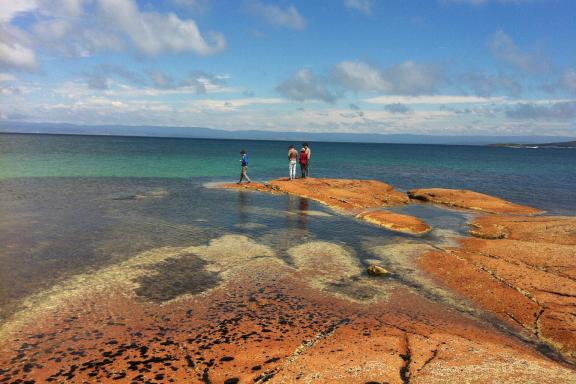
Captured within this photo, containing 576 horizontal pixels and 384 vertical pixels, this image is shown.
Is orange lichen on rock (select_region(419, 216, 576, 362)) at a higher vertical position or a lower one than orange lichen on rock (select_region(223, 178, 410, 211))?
lower

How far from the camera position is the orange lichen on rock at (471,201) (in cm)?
3234

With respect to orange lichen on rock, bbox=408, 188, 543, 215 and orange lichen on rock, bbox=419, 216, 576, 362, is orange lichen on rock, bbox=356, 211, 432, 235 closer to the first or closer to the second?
orange lichen on rock, bbox=419, 216, 576, 362

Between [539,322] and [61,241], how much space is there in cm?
1993

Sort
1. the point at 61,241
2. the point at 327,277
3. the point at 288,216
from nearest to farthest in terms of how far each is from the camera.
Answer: the point at 327,277, the point at 61,241, the point at 288,216

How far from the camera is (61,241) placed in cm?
1880

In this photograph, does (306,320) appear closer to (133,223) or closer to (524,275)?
(524,275)

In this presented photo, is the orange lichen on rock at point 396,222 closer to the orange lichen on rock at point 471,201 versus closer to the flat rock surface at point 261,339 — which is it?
the flat rock surface at point 261,339

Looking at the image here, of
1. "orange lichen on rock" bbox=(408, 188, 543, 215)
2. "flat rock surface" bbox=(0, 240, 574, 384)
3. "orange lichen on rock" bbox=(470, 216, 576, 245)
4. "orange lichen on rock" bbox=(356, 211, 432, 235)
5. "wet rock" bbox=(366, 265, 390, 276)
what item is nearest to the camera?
"flat rock surface" bbox=(0, 240, 574, 384)

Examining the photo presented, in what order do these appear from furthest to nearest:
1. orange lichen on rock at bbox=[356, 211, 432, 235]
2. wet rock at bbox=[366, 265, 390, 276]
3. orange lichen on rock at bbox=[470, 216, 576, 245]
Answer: orange lichen on rock at bbox=[356, 211, 432, 235] < orange lichen on rock at bbox=[470, 216, 576, 245] < wet rock at bbox=[366, 265, 390, 276]

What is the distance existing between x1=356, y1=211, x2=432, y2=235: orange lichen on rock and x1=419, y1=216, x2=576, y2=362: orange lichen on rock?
278cm

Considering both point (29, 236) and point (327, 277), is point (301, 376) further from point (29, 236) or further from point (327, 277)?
point (29, 236)

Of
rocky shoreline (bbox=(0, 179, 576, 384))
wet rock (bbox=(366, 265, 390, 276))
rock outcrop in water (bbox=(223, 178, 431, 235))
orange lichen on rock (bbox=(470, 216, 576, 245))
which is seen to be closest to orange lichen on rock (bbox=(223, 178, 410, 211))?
rock outcrop in water (bbox=(223, 178, 431, 235))

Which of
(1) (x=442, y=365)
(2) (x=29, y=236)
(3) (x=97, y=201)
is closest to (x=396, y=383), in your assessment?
(1) (x=442, y=365)

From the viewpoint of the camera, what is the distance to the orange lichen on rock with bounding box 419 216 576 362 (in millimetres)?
12227
